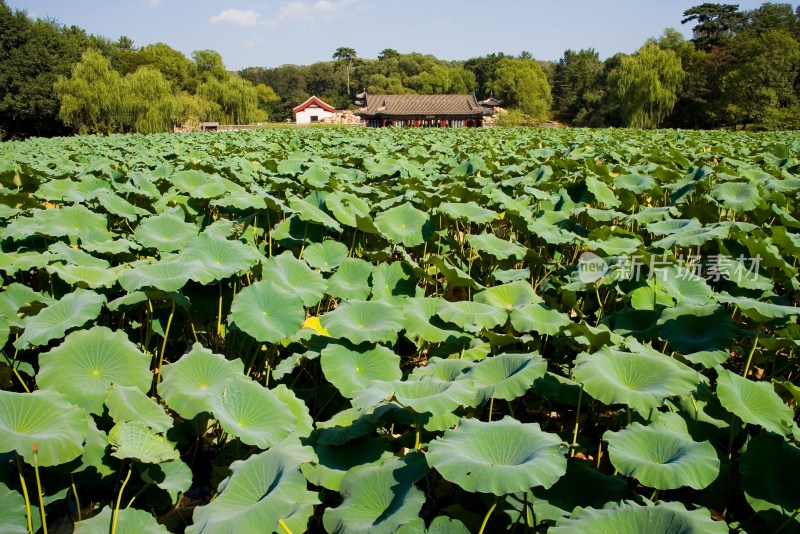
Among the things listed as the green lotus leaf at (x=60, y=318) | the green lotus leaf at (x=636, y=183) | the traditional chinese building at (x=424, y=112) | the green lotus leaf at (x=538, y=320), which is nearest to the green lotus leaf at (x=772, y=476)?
the green lotus leaf at (x=538, y=320)

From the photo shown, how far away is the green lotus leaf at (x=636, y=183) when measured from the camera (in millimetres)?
4945

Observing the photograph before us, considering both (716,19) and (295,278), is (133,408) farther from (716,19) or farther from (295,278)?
(716,19)

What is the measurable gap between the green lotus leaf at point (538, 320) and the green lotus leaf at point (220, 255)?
1.25 metres

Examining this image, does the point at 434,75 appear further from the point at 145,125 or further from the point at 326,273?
the point at 326,273

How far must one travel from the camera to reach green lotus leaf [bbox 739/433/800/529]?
60.8 inches

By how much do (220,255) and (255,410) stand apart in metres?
1.18

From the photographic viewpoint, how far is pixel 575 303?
2896mm

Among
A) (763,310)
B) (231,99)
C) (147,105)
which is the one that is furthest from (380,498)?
(231,99)

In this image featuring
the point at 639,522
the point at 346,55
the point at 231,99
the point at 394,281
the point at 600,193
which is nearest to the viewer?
the point at 639,522

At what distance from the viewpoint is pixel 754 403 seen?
183 cm

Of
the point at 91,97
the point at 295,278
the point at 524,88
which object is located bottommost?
the point at 295,278

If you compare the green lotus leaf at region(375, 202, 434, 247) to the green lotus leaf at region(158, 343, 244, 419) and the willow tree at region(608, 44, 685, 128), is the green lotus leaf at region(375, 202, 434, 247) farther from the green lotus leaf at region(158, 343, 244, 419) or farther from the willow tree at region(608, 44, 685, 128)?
the willow tree at region(608, 44, 685, 128)

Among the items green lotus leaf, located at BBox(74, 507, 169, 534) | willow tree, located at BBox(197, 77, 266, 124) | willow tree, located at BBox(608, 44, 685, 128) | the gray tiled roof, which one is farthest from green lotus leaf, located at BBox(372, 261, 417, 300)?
the gray tiled roof

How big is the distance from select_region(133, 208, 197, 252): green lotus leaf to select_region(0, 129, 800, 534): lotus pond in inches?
0.5
